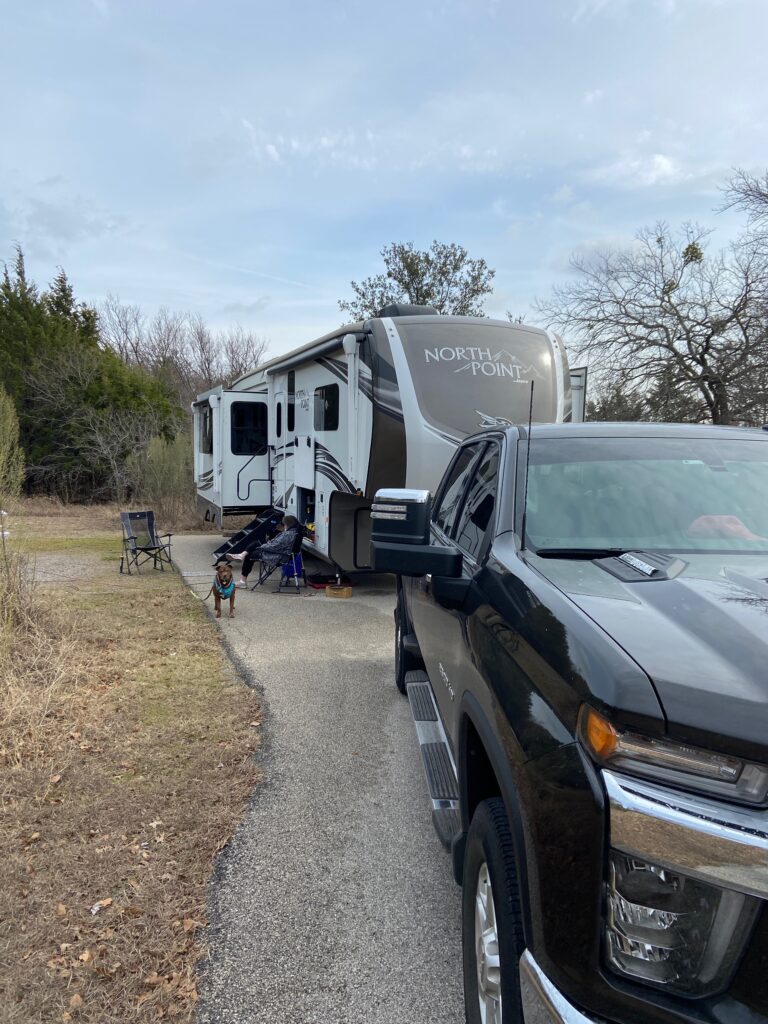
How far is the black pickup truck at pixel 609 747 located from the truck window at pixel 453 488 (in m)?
0.95

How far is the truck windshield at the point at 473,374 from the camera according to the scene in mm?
7645

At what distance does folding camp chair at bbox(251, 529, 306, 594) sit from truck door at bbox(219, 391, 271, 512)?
3.06m

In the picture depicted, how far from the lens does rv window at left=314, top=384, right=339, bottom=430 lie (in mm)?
8633

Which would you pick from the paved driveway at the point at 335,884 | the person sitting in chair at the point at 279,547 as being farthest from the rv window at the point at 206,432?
the paved driveway at the point at 335,884

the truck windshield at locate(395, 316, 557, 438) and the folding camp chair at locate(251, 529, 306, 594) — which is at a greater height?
the truck windshield at locate(395, 316, 557, 438)

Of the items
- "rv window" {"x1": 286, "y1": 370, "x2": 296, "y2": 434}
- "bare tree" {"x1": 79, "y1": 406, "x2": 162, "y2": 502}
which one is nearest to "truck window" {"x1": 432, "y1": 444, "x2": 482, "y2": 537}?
"rv window" {"x1": 286, "y1": 370, "x2": 296, "y2": 434}

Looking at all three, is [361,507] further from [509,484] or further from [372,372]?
[509,484]

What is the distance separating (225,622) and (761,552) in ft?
20.1

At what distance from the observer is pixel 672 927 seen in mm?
1280

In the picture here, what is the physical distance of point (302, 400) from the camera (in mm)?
10023

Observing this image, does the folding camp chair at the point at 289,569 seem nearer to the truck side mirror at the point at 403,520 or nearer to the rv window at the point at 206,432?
the rv window at the point at 206,432

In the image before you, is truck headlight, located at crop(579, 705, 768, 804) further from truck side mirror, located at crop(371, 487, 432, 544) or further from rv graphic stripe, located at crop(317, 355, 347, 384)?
rv graphic stripe, located at crop(317, 355, 347, 384)

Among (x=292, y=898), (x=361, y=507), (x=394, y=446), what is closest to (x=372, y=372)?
(x=394, y=446)

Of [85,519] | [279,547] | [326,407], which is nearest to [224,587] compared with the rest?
[279,547]
